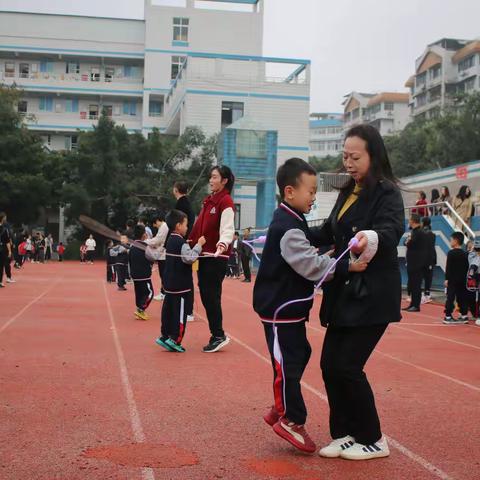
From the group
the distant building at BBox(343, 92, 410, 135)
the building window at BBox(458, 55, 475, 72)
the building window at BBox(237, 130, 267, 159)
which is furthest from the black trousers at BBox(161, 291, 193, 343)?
the distant building at BBox(343, 92, 410, 135)

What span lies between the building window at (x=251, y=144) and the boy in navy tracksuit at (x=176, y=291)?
32848mm

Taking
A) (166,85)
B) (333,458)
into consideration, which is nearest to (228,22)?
(166,85)

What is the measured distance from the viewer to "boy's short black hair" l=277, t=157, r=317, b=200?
177 inches

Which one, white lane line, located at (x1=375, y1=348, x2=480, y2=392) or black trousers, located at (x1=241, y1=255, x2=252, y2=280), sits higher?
white lane line, located at (x1=375, y1=348, x2=480, y2=392)

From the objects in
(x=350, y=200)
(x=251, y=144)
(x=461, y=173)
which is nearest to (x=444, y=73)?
(x=251, y=144)

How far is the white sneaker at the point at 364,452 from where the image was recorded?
14.2ft

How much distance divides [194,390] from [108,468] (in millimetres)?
2282

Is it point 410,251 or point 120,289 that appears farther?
point 120,289

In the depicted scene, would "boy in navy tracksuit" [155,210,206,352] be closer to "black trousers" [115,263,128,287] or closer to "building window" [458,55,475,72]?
"black trousers" [115,263,128,287]

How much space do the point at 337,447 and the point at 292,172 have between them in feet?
5.35

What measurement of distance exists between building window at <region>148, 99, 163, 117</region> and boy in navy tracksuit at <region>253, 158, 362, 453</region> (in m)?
58.5

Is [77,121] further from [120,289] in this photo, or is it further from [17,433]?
[17,433]

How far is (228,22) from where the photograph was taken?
6000 cm

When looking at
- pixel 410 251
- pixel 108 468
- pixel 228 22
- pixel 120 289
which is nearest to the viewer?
pixel 108 468
